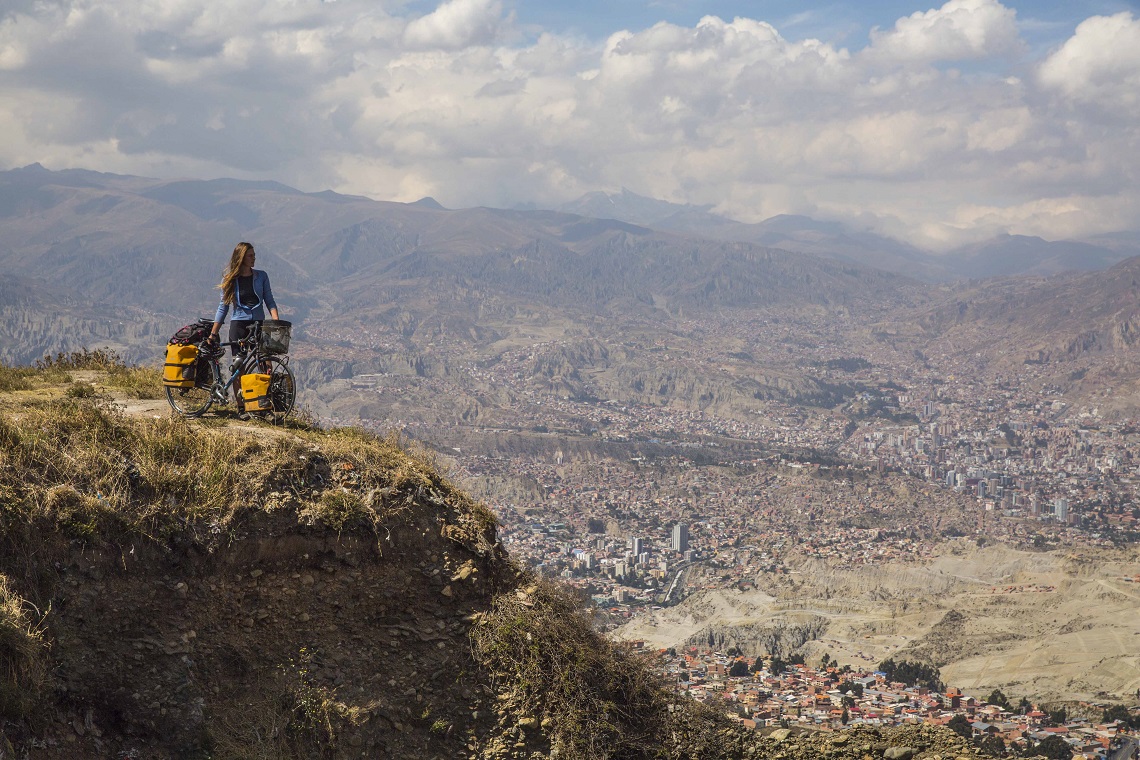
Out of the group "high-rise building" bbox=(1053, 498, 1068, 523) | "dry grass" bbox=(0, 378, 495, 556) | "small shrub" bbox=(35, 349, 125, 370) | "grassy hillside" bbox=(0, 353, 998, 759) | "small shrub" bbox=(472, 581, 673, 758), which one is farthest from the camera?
"high-rise building" bbox=(1053, 498, 1068, 523)

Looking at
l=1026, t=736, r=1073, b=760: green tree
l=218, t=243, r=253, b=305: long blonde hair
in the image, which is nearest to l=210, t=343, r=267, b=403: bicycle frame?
l=218, t=243, r=253, b=305: long blonde hair

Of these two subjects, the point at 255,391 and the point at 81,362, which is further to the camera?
the point at 81,362

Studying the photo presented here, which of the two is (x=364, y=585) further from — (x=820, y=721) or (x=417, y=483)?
(x=820, y=721)

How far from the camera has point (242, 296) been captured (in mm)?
9266

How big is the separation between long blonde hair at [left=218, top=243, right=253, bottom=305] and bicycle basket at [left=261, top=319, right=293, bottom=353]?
43 centimetres

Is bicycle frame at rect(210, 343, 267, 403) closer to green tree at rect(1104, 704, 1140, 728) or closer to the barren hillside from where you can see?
green tree at rect(1104, 704, 1140, 728)

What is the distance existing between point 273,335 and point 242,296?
0.56 m

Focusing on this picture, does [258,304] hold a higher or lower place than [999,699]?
higher

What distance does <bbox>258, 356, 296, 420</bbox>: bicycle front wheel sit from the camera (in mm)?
9383

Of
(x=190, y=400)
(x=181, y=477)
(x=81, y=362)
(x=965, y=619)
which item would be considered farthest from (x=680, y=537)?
(x=181, y=477)

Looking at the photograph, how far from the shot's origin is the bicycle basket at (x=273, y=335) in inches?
360

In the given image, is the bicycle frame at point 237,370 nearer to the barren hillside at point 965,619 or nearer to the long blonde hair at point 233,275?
the long blonde hair at point 233,275

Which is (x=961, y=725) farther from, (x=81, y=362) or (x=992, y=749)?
(x=81, y=362)

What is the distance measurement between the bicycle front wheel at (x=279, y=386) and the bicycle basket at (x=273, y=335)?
15 centimetres
